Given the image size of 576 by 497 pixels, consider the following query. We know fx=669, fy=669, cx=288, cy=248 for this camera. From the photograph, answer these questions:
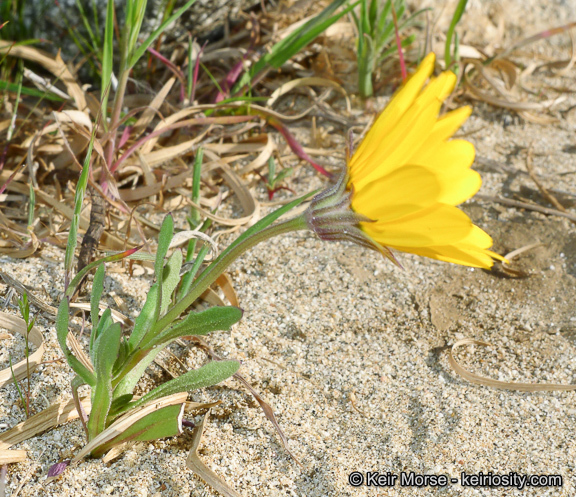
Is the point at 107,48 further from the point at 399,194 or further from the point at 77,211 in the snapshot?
the point at 399,194

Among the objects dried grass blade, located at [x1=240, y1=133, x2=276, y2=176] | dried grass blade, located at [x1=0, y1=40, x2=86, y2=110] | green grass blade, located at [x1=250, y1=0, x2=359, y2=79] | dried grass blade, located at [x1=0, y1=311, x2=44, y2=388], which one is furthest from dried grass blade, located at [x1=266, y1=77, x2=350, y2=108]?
dried grass blade, located at [x1=0, y1=311, x2=44, y2=388]

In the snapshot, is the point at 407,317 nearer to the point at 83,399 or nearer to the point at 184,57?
the point at 83,399

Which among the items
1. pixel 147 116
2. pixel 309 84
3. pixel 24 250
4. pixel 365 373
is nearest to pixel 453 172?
pixel 365 373

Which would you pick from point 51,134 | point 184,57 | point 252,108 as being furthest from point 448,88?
point 184,57

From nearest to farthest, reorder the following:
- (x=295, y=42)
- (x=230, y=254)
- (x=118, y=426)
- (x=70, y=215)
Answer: (x=230, y=254) → (x=118, y=426) → (x=70, y=215) → (x=295, y=42)

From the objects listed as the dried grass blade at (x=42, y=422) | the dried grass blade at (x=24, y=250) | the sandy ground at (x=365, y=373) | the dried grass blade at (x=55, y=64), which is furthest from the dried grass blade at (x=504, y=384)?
the dried grass blade at (x=55, y=64)

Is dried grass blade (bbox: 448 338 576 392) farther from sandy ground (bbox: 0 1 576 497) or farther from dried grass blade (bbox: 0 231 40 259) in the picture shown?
dried grass blade (bbox: 0 231 40 259)
